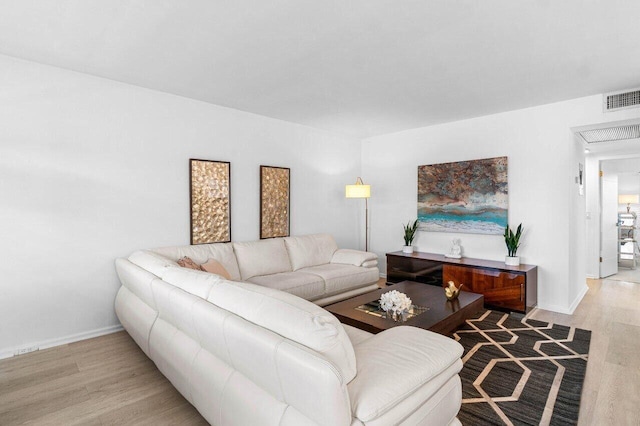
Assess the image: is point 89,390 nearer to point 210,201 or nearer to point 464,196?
point 210,201

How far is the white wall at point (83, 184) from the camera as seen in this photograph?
2.86m

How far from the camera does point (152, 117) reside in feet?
11.8

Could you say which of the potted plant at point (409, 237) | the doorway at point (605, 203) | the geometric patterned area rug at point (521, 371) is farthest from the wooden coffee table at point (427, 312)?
the doorway at point (605, 203)

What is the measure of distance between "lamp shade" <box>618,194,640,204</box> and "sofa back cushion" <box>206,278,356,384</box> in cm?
832

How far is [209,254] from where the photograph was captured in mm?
3738

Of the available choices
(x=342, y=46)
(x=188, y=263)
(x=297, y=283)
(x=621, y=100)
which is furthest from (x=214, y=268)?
→ (x=621, y=100)

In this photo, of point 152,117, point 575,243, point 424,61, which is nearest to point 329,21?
point 424,61

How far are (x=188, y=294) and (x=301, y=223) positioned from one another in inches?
124

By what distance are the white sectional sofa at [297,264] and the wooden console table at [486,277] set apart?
68 cm

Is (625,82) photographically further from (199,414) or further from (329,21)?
(199,414)

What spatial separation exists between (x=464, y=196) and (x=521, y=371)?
2.67 m

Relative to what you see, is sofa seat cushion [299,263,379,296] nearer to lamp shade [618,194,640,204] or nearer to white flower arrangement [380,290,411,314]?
white flower arrangement [380,290,411,314]

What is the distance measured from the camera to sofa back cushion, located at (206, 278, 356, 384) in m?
1.32

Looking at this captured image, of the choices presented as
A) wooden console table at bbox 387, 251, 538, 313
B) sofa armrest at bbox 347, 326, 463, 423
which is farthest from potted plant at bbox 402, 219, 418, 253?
sofa armrest at bbox 347, 326, 463, 423
